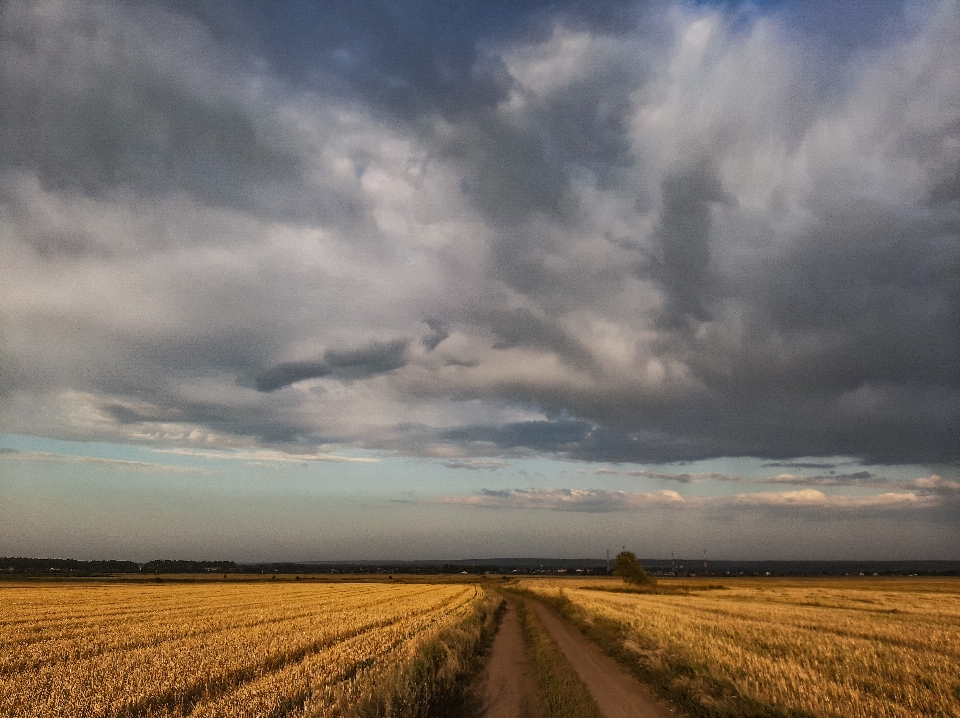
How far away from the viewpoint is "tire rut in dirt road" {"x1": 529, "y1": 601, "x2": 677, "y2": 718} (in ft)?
43.4

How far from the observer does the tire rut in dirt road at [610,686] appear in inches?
520

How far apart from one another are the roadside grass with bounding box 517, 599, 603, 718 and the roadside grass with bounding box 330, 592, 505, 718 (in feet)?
7.50

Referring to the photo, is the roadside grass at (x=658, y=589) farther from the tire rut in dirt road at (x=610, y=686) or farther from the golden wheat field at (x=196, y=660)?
the golden wheat field at (x=196, y=660)

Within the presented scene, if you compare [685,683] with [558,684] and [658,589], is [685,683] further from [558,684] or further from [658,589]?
[658,589]

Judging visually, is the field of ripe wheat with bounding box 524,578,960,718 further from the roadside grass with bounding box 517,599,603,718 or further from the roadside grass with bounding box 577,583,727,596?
the roadside grass with bounding box 577,583,727,596

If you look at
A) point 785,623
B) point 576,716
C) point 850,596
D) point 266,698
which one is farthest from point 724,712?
point 850,596

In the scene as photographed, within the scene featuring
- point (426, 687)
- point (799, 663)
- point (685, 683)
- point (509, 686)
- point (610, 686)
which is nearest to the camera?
point (426, 687)

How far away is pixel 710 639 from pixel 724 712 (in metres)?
10.8

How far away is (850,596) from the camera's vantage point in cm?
5412

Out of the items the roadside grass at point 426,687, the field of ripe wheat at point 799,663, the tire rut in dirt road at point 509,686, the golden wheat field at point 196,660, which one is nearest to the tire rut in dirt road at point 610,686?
the field of ripe wheat at point 799,663

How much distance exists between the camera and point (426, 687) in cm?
1186

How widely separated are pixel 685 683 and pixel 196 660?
573 inches

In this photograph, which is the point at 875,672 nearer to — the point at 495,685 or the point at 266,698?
the point at 495,685

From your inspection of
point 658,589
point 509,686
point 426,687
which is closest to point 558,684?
point 509,686
